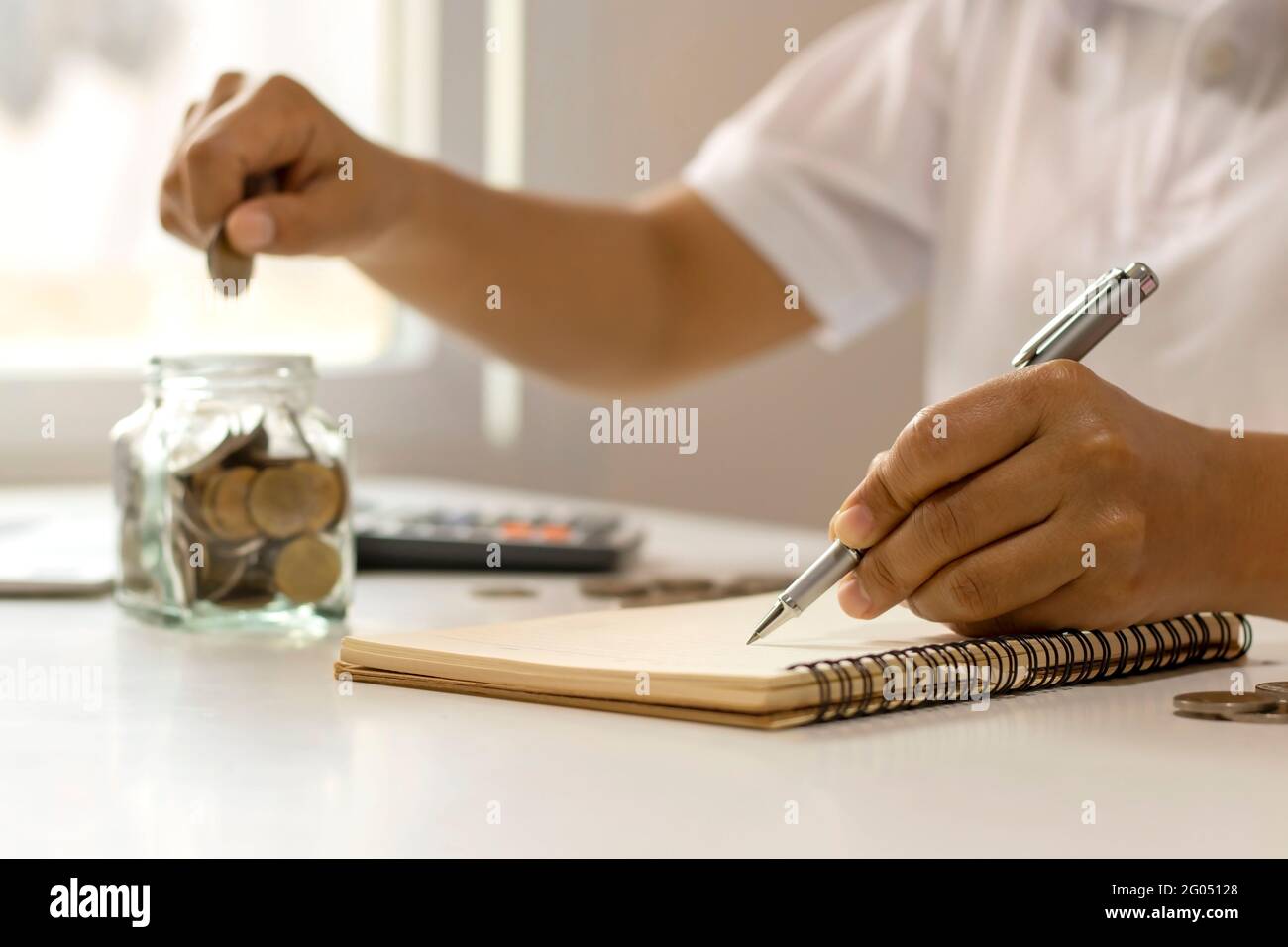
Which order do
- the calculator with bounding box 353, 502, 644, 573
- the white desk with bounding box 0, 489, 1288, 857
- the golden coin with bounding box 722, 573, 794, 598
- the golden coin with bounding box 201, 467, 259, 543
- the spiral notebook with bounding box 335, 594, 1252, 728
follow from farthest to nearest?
the calculator with bounding box 353, 502, 644, 573, the golden coin with bounding box 722, 573, 794, 598, the golden coin with bounding box 201, 467, 259, 543, the spiral notebook with bounding box 335, 594, 1252, 728, the white desk with bounding box 0, 489, 1288, 857

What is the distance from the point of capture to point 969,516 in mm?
559

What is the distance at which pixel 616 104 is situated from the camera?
1892mm

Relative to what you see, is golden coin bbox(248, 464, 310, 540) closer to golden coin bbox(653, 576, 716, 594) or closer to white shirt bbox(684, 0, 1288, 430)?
golden coin bbox(653, 576, 716, 594)

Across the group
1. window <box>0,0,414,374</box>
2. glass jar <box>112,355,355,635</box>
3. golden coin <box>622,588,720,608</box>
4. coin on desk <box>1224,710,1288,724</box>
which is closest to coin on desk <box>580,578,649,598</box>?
golden coin <box>622,588,720,608</box>

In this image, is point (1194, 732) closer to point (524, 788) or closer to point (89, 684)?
point (524, 788)

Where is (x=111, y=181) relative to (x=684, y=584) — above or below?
above

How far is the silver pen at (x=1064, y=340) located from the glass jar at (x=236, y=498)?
23cm

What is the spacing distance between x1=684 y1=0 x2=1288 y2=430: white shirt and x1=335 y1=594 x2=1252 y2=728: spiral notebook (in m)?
0.43

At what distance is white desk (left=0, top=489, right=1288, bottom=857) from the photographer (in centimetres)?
38

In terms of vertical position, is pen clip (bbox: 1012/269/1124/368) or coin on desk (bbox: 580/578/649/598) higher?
pen clip (bbox: 1012/269/1124/368)

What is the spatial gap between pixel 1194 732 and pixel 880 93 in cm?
86

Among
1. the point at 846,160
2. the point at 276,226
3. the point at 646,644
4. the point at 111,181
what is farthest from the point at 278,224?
the point at 111,181

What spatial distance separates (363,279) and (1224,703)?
50.9 inches

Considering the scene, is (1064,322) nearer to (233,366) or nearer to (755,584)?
(755,584)
